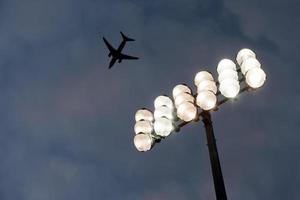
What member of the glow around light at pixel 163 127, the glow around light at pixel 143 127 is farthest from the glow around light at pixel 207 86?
the glow around light at pixel 143 127

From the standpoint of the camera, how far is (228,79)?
861cm

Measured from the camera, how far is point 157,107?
945 cm

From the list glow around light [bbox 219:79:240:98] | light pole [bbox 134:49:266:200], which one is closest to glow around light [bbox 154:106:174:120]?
light pole [bbox 134:49:266:200]

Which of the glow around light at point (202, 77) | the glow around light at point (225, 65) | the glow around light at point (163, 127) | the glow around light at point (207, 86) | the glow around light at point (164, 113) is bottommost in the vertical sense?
the glow around light at point (163, 127)

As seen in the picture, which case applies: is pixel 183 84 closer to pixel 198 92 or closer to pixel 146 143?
pixel 198 92

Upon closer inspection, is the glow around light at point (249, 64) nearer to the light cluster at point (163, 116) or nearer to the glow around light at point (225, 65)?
the glow around light at point (225, 65)

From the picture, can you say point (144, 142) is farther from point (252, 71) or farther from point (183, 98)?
point (252, 71)

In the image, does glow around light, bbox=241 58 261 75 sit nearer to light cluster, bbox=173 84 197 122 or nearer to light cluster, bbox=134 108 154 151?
light cluster, bbox=173 84 197 122

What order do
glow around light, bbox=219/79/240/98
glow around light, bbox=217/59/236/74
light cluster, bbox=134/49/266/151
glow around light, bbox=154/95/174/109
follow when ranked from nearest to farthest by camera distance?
1. glow around light, bbox=219/79/240/98
2. light cluster, bbox=134/49/266/151
3. glow around light, bbox=217/59/236/74
4. glow around light, bbox=154/95/174/109

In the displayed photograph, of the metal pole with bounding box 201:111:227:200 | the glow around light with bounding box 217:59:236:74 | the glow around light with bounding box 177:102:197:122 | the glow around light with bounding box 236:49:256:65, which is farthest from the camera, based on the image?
the glow around light with bounding box 236:49:256:65

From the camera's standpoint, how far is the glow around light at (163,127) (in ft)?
29.8

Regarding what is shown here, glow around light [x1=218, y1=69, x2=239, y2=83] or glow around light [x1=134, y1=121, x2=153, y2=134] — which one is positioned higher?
glow around light [x1=218, y1=69, x2=239, y2=83]

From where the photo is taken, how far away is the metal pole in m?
7.84

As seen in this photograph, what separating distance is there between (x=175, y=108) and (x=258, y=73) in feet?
6.04
